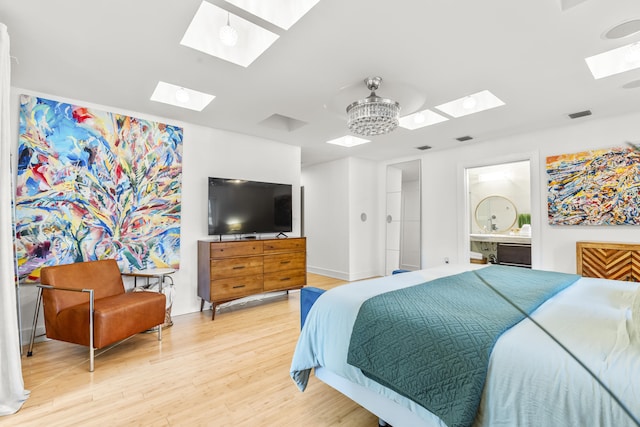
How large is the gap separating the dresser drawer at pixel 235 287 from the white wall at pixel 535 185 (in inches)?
118

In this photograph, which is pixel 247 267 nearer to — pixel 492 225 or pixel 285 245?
pixel 285 245

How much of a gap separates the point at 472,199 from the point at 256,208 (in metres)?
4.53

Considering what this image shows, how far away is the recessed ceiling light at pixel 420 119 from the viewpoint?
147 inches

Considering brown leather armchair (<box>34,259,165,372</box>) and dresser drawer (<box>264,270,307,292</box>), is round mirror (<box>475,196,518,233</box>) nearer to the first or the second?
dresser drawer (<box>264,270,307,292</box>)

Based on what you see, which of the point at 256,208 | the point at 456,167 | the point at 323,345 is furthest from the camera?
the point at 456,167

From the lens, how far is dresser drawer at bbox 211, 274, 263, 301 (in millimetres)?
3541

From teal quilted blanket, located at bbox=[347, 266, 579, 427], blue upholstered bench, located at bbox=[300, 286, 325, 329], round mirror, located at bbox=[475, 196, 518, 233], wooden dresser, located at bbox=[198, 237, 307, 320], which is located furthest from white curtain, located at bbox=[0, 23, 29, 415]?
round mirror, located at bbox=[475, 196, 518, 233]

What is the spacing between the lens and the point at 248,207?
4.11 m

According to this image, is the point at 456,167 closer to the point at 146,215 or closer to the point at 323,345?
the point at 323,345

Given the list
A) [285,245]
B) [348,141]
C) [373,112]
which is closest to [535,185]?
[348,141]

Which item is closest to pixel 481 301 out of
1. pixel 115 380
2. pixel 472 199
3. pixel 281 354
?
pixel 281 354

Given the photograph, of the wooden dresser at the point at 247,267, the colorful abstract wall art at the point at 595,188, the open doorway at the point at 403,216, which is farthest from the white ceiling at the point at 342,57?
the open doorway at the point at 403,216

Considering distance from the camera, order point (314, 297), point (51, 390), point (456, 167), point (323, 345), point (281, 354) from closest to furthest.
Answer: point (323, 345), point (51, 390), point (314, 297), point (281, 354), point (456, 167)

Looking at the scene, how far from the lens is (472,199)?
6309mm
